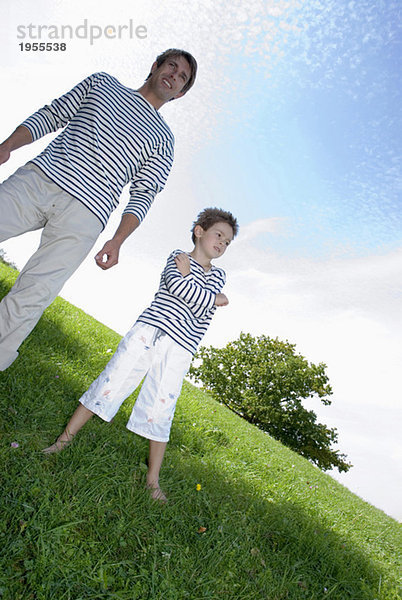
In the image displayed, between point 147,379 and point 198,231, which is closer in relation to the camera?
point 147,379

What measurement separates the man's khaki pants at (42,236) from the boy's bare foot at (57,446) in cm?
69

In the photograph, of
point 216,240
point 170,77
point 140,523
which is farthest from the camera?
point 170,77

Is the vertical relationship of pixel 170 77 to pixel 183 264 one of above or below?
above

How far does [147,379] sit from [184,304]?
2.14 feet

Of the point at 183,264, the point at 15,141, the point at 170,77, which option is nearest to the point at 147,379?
the point at 183,264

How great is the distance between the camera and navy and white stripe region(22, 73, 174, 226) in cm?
321

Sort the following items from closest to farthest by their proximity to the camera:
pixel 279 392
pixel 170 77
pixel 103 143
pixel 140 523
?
pixel 140 523, pixel 103 143, pixel 170 77, pixel 279 392

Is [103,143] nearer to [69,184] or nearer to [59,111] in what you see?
[69,184]

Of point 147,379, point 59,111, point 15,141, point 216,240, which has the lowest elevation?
point 147,379

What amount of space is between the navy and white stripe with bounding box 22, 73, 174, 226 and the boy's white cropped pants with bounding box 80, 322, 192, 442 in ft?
3.19

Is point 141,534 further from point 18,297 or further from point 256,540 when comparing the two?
point 18,297

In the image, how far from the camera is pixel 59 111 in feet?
11.3

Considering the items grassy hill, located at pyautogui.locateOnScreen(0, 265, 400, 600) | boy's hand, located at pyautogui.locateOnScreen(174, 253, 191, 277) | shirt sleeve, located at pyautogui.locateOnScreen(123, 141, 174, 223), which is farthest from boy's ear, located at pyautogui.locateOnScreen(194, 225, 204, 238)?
grassy hill, located at pyautogui.locateOnScreen(0, 265, 400, 600)

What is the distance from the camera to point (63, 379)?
4.88m
